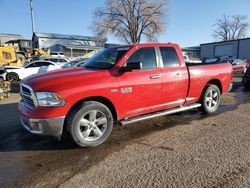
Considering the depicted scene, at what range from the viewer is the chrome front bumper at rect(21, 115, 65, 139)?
13.5 ft

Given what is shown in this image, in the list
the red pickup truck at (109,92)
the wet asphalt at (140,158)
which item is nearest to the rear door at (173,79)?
the red pickup truck at (109,92)

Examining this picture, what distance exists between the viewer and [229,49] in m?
51.5

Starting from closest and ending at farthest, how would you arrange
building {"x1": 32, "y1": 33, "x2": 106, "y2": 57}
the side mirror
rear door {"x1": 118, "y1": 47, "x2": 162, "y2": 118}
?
the side mirror < rear door {"x1": 118, "y1": 47, "x2": 162, "y2": 118} < building {"x1": 32, "y1": 33, "x2": 106, "y2": 57}

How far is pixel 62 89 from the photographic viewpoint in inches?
164

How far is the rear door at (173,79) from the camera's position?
217 inches

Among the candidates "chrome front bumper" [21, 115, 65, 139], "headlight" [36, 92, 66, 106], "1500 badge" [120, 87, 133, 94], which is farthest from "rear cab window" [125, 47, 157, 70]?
"chrome front bumper" [21, 115, 65, 139]

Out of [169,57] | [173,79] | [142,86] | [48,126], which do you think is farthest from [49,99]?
[169,57]

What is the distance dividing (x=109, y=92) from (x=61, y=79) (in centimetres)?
91

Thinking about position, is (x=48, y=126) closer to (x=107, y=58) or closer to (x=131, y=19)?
(x=107, y=58)

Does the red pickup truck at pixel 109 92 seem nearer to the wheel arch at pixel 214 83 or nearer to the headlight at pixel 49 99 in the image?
the headlight at pixel 49 99

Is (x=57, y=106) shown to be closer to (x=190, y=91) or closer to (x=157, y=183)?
(x=157, y=183)

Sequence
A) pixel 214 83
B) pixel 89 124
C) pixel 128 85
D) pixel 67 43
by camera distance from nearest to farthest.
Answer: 1. pixel 89 124
2. pixel 128 85
3. pixel 214 83
4. pixel 67 43

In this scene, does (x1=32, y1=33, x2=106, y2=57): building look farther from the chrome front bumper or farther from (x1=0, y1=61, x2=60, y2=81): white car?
the chrome front bumper

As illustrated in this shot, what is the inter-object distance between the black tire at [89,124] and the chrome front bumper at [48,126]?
0.17m
